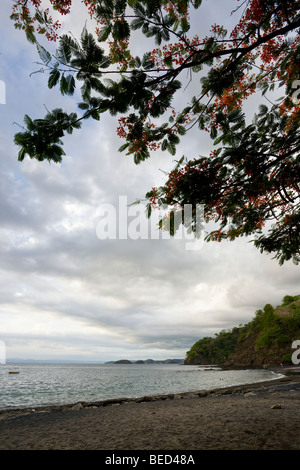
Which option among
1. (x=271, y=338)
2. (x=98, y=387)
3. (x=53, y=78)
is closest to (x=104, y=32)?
(x=53, y=78)

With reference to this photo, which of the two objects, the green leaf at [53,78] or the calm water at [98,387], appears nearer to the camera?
the green leaf at [53,78]

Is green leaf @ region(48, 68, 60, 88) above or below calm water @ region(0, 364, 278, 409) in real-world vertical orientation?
above

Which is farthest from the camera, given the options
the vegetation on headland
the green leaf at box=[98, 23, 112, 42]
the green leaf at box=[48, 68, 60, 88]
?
the vegetation on headland

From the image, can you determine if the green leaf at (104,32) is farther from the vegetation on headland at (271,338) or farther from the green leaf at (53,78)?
the vegetation on headland at (271,338)

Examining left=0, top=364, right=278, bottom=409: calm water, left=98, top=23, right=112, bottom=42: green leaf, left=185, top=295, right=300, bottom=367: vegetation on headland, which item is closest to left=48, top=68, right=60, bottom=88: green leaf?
left=98, top=23, right=112, bottom=42: green leaf

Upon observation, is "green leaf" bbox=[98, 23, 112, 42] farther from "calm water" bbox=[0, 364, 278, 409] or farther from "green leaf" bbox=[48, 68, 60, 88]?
"calm water" bbox=[0, 364, 278, 409]

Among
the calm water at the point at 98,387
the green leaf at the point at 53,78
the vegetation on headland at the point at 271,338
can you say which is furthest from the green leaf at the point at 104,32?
the vegetation on headland at the point at 271,338

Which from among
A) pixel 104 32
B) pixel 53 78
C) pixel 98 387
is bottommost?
pixel 98 387

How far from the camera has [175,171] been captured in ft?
15.6

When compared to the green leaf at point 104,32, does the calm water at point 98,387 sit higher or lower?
lower

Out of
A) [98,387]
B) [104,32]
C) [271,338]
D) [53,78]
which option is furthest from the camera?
[271,338]

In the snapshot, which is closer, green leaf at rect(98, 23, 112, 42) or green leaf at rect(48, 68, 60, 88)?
green leaf at rect(48, 68, 60, 88)

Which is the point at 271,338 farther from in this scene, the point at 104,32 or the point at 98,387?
the point at 104,32
